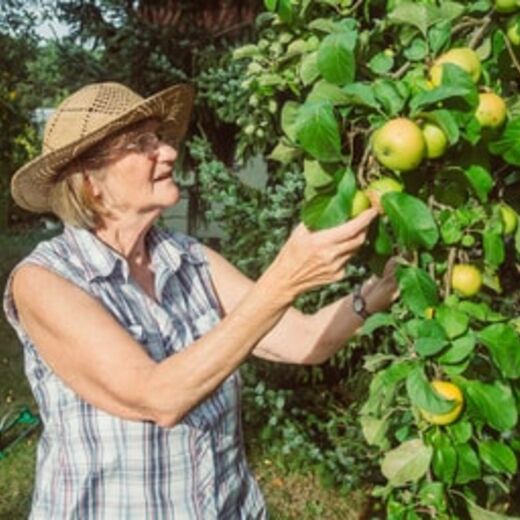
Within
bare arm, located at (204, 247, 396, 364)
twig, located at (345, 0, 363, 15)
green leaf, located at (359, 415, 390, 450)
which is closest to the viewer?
green leaf, located at (359, 415, 390, 450)

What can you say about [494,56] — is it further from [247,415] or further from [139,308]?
[247,415]

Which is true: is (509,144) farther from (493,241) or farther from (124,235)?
(124,235)

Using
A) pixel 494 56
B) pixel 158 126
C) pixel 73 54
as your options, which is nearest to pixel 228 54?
pixel 73 54

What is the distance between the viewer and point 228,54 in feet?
16.9

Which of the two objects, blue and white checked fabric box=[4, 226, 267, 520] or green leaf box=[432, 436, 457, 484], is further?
blue and white checked fabric box=[4, 226, 267, 520]

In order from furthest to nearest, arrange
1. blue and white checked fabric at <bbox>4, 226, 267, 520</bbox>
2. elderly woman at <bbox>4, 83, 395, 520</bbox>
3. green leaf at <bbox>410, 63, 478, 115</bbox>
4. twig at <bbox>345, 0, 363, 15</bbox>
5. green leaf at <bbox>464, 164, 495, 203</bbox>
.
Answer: blue and white checked fabric at <bbox>4, 226, 267, 520</bbox> → elderly woman at <bbox>4, 83, 395, 520</bbox> → twig at <bbox>345, 0, 363, 15</bbox> → green leaf at <bbox>464, 164, 495, 203</bbox> → green leaf at <bbox>410, 63, 478, 115</bbox>

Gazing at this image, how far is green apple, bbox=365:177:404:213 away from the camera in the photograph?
1.37m

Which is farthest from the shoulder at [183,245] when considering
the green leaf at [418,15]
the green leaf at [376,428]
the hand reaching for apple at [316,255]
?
the green leaf at [418,15]

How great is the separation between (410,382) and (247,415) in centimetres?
358

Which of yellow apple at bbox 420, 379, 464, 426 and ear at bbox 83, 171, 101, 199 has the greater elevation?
ear at bbox 83, 171, 101, 199

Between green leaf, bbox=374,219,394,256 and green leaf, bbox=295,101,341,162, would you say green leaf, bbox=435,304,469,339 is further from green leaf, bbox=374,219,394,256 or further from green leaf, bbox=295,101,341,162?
green leaf, bbox=295,101,341,162

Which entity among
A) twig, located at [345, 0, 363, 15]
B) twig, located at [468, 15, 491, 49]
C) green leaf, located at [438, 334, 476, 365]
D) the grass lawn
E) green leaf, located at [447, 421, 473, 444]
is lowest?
the grass lawn

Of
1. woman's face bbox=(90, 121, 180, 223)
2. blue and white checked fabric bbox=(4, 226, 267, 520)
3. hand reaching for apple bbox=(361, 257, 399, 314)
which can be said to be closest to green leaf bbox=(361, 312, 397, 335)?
hand reaching for apple bbox=(361, 257, 399, 314)

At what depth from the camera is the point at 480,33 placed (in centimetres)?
147
